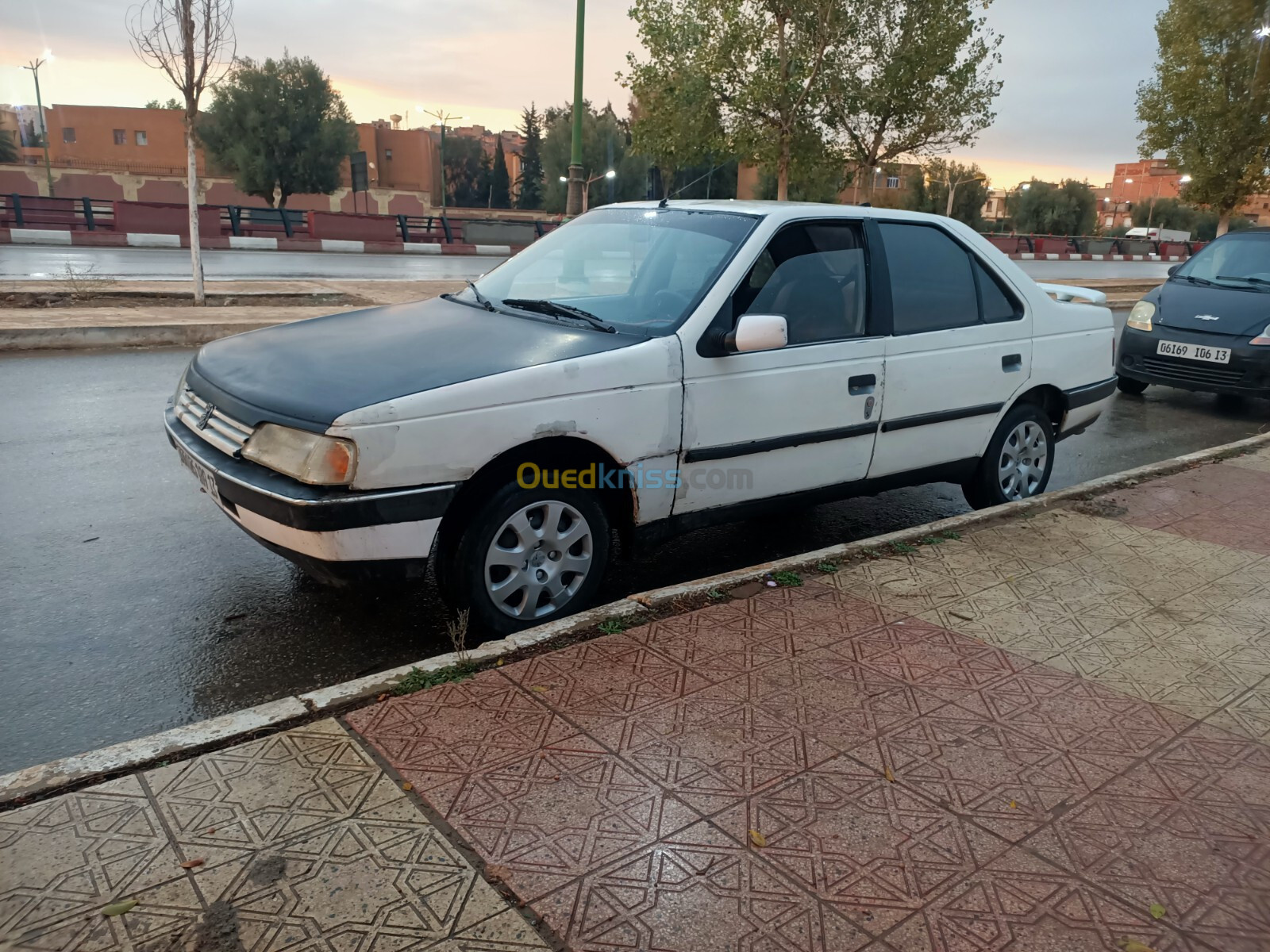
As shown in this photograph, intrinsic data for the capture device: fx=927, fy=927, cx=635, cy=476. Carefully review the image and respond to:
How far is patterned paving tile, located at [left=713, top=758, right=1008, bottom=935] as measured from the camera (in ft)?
7.38

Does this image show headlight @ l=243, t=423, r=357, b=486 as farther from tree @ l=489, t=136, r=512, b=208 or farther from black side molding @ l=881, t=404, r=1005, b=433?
tree @ l=489, t=136, r=512, b=208

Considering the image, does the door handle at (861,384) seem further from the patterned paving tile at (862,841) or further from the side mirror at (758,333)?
the patterned paving tile at (862,841)

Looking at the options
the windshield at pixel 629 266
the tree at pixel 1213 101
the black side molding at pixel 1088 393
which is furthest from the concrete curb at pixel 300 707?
the tree at pixel 1213 101

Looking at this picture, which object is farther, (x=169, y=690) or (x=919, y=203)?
(x=919, y=203)

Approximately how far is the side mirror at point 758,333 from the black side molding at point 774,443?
446mm

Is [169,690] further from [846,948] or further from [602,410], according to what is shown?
[846,948]

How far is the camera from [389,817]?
243 centimetres

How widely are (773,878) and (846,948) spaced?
0.25 meters

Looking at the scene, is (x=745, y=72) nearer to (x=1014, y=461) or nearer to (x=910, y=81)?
(x=910, y=81)

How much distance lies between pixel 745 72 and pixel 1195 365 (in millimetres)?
18720

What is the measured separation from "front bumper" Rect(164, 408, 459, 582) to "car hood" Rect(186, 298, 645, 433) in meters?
0.23

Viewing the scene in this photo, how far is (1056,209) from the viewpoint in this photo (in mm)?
63062

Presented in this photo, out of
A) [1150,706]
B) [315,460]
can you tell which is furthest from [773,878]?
[315,460]

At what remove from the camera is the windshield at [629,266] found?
407cm
